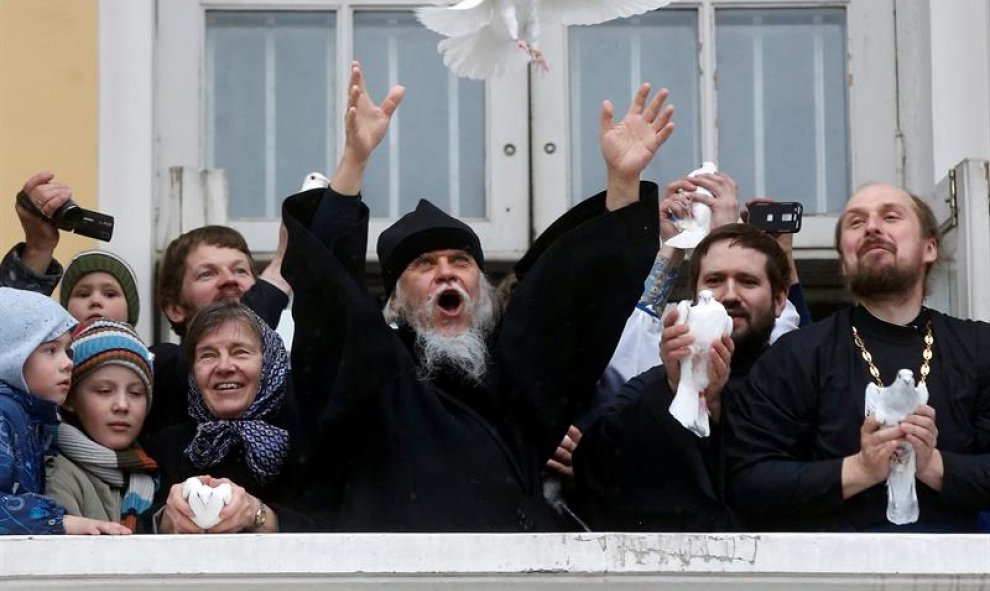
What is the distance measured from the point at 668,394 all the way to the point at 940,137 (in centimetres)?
189

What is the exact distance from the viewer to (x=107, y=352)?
5.46 metres

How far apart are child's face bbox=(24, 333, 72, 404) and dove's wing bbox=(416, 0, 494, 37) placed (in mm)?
1117

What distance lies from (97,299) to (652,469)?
1.49 metres

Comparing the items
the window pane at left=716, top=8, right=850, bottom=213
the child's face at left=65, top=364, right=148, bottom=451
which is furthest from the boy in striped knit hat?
the window pane at left=716, top=8, right=850, bottom=213

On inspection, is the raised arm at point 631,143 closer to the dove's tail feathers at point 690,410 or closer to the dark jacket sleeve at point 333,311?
the dove's tail feathers at point 690,410

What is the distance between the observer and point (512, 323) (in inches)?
210

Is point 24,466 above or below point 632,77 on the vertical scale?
below

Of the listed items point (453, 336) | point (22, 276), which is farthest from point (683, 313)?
point (22, 276)

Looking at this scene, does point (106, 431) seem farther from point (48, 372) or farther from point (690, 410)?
point (690, 410)

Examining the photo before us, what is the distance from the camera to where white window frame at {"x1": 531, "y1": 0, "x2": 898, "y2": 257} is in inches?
274

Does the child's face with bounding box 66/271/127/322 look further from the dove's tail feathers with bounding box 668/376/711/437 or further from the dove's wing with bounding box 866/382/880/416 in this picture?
the dove's wing with bounding box 866/382/880/416

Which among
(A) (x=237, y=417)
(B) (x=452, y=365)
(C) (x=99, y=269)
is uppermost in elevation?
(C) (x=99, y=269)

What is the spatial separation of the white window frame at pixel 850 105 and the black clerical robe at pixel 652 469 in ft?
5.46

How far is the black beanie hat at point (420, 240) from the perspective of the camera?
18.3 feet
